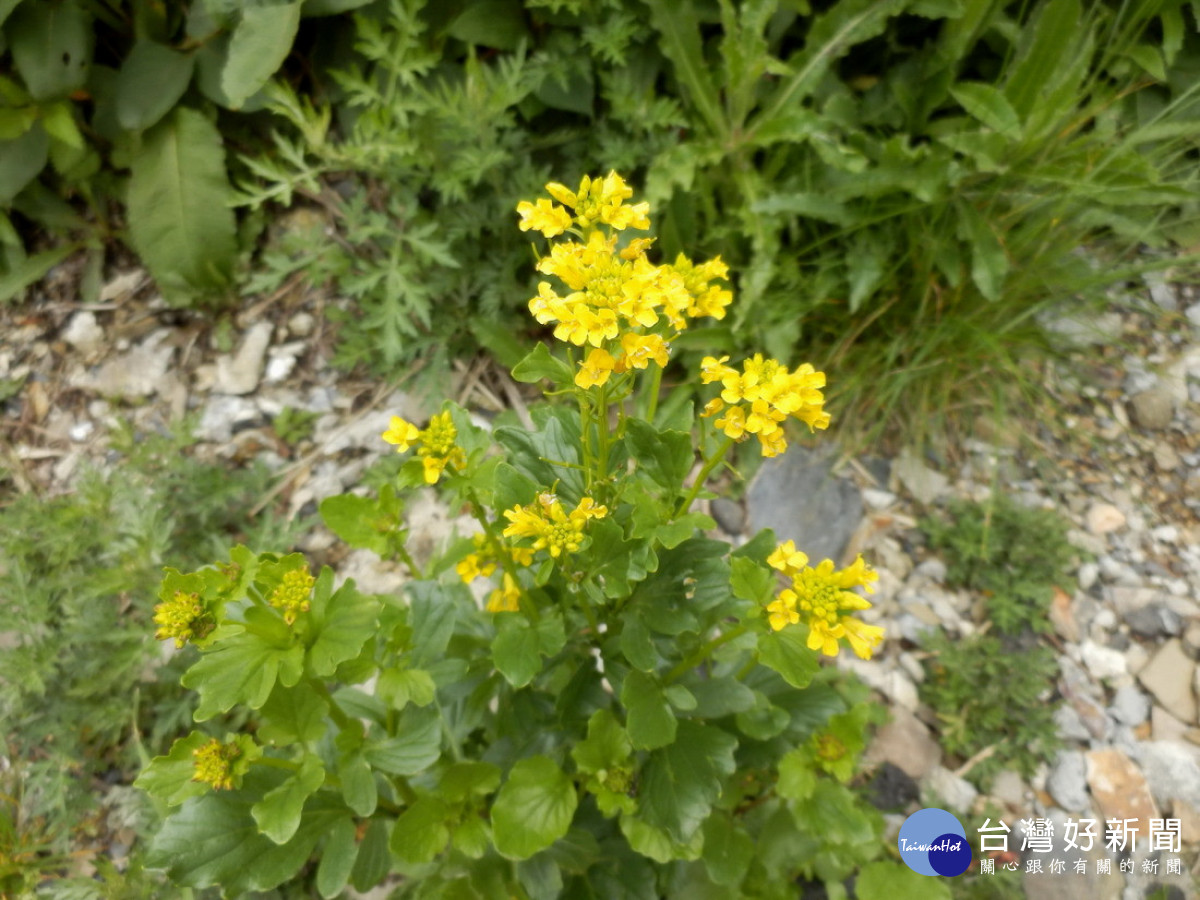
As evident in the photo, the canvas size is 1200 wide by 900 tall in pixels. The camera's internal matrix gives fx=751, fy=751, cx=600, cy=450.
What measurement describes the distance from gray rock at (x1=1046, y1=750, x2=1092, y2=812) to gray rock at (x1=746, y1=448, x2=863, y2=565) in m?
0.80

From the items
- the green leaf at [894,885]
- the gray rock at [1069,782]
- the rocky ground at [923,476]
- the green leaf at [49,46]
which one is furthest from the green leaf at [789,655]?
the green leaf at [49,46]

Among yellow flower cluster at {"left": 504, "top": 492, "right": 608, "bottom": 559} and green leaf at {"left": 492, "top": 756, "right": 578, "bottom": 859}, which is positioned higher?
yellow flower cluster at {"left": 504, "top": 492, "right": 608, "bottom": 559}

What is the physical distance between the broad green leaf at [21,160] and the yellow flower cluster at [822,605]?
116 inches

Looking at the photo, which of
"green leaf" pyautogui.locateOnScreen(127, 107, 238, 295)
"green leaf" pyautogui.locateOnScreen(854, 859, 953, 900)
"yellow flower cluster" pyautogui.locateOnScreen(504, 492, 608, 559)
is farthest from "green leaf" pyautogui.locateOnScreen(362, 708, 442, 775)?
"green leaf" pyautogui.locateOnScreen(127, 107, 238, 295)

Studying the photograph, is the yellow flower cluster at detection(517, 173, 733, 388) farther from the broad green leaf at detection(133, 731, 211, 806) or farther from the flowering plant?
the broad green leaf at detection(133, 731, 211, 806)

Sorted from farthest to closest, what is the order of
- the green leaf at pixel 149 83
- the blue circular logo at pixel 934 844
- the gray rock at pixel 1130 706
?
the green leaf at pixel 149 83 → the gray rock at pixel 1130 706 → the blue circular logo at pixel 934 844

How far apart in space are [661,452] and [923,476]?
1719 mm

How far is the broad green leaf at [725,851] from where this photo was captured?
150 cm

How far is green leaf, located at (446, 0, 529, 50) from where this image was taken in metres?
2.51

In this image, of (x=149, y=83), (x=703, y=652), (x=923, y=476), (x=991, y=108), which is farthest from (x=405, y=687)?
(x=149, y=83)

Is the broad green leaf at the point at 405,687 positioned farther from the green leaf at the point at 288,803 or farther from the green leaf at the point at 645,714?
the green leaf at the point at 645,714

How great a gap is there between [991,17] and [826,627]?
240cm

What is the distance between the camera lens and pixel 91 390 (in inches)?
106

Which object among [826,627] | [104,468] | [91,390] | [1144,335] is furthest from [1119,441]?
[91,390]
